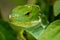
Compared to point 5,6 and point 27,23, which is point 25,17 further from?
point 5,6

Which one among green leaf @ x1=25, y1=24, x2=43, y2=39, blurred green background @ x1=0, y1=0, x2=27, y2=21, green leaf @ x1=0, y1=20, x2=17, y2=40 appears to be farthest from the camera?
blurred green background @ x1=0, y1=0, x2=27, y2=21

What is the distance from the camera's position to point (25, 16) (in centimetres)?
47

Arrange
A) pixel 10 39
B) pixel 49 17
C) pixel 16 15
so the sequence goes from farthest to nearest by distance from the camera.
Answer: pixel 49 17 → pixel 16 15 → pixel 10 39

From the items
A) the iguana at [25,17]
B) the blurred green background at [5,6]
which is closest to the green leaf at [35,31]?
the iguana at [25,17]

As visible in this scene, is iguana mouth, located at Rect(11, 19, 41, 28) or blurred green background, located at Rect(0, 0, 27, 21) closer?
iguana mouth, located at Rect(11, 19, 41, 28)

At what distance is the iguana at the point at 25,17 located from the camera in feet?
1.48

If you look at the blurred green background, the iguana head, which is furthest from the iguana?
the blurred green background

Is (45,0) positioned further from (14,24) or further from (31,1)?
(14,24)

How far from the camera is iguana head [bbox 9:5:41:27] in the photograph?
0.45 meters

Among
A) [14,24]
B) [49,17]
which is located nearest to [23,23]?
[14,24]

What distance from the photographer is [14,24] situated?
434 millimetres

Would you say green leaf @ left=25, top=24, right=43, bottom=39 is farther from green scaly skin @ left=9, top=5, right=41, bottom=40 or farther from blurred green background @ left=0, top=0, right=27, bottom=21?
blurred green background @ left=0, top=0, right=27, bottom=21

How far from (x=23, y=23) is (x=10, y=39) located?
0.09 meters

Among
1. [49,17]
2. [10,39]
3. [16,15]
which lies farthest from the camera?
[49,17]
